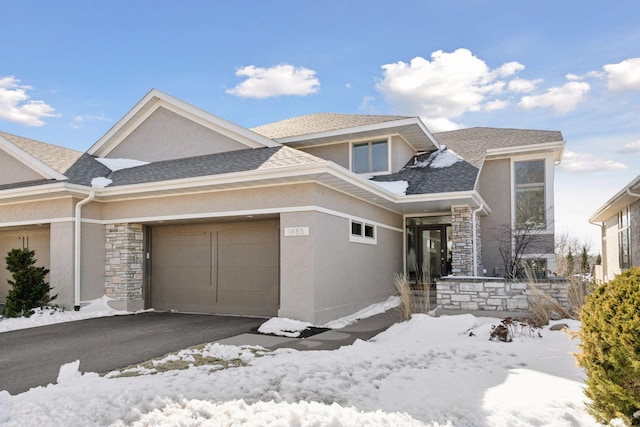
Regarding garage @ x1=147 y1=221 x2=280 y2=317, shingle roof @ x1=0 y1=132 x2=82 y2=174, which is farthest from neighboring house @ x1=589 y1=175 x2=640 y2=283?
shingle roof @ x1=0 y1=132 x2=82 y2=174

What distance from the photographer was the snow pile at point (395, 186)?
1249 cm

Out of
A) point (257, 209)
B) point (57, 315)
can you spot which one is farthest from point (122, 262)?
point (257, 209)

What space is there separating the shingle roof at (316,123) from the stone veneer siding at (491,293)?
5975mm

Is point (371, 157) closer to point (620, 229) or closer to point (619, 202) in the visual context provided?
point (619, 202)

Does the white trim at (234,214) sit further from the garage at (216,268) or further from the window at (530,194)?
the window at (530,194)

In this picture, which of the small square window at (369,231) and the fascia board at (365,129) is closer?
the small square window at (369,231)

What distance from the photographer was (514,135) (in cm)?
1630

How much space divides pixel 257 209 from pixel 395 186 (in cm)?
467

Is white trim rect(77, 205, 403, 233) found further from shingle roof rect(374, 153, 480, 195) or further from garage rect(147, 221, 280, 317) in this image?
shingle roof rect(374, 153, 480, 195)

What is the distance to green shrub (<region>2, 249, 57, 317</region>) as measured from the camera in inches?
424

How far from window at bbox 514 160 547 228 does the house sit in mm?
40

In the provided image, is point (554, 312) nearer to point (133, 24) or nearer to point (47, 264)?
point (133, 24)

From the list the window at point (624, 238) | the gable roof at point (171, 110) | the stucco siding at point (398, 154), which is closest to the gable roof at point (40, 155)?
the gable roof at point (171, 110)

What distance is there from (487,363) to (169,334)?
5948mm
